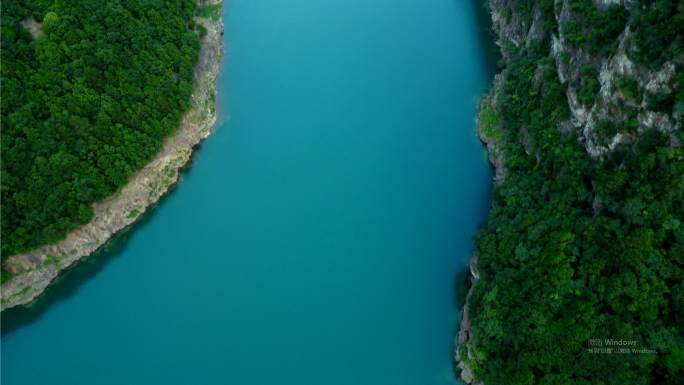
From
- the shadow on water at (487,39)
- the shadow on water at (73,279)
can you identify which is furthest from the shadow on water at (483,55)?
the shadow on water at (73,279)

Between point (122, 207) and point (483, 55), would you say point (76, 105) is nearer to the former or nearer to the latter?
point (122, 207)

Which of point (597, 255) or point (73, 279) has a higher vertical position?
point (597, 255)

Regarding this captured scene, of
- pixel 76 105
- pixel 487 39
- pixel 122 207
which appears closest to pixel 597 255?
pixel 487 39

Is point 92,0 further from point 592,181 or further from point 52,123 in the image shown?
point 592,181

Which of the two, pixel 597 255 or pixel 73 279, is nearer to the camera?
pixel 597 255

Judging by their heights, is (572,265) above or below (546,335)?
above

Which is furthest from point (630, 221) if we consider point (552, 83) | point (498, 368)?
point (552, 83)
